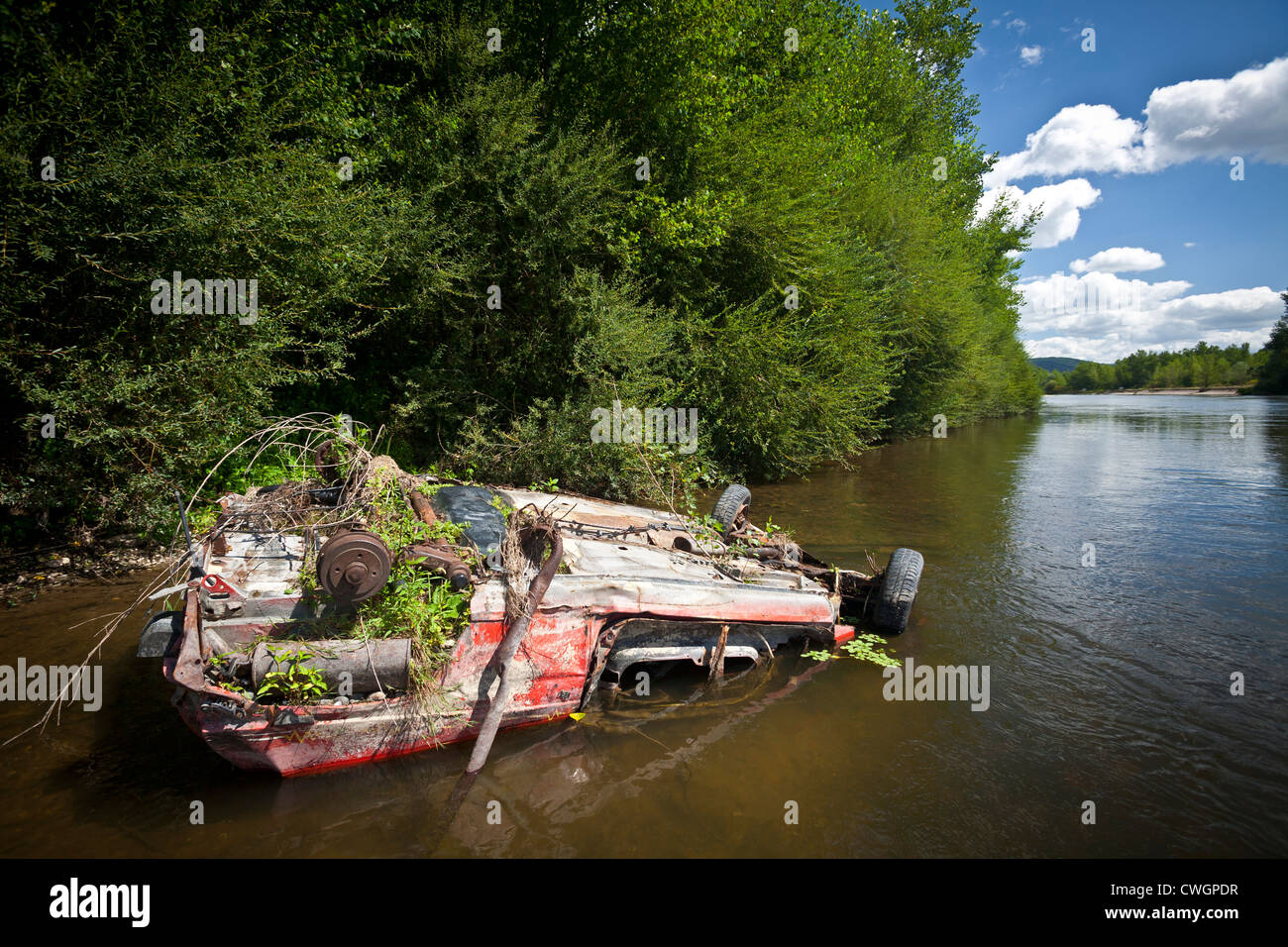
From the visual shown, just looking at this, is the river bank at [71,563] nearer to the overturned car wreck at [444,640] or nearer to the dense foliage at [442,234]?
the dense foliage at [442,234]

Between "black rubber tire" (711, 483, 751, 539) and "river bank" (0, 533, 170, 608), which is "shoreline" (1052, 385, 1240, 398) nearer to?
"black rubber tire" (711, 483, 751, 539)

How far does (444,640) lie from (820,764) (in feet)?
8.94

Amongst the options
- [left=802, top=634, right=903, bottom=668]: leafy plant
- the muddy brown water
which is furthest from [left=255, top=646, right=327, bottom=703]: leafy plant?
[left=802, top=634, right=903, bottom=668]: leafy plant

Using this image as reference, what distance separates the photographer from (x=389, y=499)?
439 cm

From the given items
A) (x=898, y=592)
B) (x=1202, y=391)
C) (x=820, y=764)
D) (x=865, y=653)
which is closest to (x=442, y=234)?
(x=898, y=592)

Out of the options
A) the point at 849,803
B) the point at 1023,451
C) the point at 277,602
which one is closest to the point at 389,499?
the point at 277,602

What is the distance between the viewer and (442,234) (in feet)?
33.4

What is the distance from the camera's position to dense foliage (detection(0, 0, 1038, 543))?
595 cm

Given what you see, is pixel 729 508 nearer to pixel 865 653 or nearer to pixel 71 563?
pixel 865 653

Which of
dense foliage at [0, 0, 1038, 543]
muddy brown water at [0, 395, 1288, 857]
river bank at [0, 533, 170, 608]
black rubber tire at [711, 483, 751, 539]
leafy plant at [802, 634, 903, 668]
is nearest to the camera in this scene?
muddy brown water at [0, 395, 1288, 857]

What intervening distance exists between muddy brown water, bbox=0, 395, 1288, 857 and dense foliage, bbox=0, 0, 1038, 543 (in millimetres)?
2855

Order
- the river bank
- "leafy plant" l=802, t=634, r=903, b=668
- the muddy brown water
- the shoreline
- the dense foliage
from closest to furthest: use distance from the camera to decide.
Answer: the muddy brown water, "leafy plant" l=802, t=634, r=903, b=668, the dense foliage, the river bank, the shoreline

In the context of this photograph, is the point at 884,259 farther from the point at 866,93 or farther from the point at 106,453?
the point at 106,453
